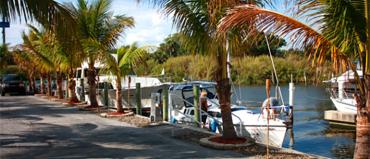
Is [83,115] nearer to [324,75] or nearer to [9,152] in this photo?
[9,152]

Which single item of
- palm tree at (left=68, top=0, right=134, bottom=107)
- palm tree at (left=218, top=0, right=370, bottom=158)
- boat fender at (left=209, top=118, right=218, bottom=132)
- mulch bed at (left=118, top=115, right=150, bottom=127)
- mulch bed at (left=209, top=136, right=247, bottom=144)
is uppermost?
palm tree at (left=68, top=0, right=134, bottom=107)

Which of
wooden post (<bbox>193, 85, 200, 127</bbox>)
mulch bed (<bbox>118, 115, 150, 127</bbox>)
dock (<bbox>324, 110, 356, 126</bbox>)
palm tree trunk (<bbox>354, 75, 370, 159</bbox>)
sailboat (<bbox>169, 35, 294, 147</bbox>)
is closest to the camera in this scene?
palm tree trunk (<bbox>354, 75, 370, 159</bbox>)

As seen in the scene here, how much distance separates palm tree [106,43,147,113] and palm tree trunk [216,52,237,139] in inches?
318

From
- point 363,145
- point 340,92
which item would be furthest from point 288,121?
point 340,92

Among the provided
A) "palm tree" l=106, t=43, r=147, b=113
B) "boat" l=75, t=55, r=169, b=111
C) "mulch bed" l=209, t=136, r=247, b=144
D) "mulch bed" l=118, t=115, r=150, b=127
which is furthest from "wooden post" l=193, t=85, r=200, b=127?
"boat" l=75, t=55, r=169, b=111

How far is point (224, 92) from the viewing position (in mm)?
10422

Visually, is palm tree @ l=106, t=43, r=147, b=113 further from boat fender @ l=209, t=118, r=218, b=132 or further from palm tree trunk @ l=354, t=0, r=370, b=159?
palm tree trunk @ l=354, t=0, r=370, b=159

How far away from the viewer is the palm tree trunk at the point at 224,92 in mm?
10234

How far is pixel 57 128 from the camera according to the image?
46.6 feet

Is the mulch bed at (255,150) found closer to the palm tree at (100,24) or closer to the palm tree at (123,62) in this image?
the palm tree at (123,62)

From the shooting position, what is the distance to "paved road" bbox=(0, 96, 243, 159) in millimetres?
9703

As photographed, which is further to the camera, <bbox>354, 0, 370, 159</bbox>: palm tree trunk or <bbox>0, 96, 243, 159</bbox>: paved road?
<bbox>0, 96, 243, 159</bbox>: paved road

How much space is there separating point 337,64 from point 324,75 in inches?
10.8

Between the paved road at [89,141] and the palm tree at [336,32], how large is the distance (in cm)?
316
